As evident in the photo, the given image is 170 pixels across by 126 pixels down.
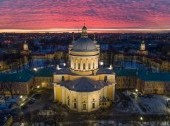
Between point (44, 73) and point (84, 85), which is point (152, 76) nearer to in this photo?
point (84, 85)

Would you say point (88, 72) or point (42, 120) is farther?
point (88, 72)

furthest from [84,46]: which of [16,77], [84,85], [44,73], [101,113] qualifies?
[16,77]

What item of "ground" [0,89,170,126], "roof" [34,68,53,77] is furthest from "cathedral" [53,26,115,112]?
"roof" [34,68,53,77]

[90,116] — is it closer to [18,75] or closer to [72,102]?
[72,102]

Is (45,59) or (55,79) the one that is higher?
(55,79)

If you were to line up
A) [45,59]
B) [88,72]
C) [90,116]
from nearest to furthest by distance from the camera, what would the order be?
[90,116], [88,72], [45,59]

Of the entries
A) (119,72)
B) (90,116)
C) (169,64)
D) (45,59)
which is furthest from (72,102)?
(45,59)

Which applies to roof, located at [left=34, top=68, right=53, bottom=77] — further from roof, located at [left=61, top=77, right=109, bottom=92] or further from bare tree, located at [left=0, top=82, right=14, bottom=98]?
Answer: roof, located at [left=61, top=77, right=109, bottom=92]

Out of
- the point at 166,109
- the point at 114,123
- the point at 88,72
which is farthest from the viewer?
the point at 88,72
